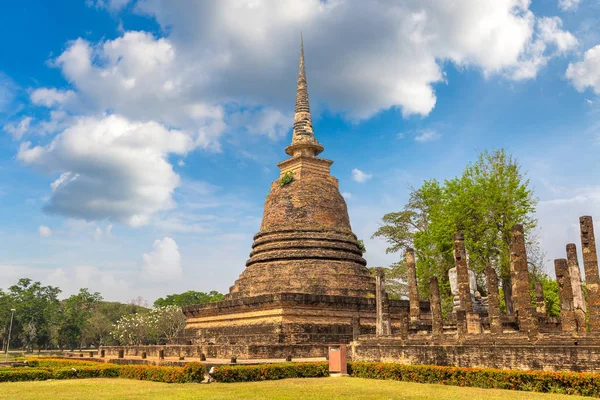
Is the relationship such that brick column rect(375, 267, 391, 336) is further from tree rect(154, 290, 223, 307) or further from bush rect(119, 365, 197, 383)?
tree rect(154, 290, 223, 307)

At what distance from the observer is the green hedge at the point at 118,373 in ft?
53.2

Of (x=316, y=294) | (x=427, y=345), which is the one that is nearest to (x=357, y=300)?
(x=316, y=294)

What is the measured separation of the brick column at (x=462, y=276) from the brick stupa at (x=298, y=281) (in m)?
4.46

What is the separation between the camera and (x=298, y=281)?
28344 mm

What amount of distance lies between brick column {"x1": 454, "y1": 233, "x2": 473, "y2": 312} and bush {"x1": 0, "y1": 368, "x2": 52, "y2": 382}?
15.7m

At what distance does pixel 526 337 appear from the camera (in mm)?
15602

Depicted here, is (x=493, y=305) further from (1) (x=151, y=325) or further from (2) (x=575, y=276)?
(1) (x=151, y=325)

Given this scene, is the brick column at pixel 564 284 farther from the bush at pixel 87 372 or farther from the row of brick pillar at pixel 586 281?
the bush at pixel 87 372

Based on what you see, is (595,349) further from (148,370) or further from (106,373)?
(106,373)

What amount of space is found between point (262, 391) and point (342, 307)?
45.3 ft

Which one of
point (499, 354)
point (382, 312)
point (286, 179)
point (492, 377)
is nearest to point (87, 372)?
point (382, 312)

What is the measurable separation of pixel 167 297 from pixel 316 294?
65.8m

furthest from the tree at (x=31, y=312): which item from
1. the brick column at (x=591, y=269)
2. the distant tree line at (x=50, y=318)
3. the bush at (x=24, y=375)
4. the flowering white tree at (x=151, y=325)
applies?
the brick column at (x=591, y=269)

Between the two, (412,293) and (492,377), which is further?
(412,293)
